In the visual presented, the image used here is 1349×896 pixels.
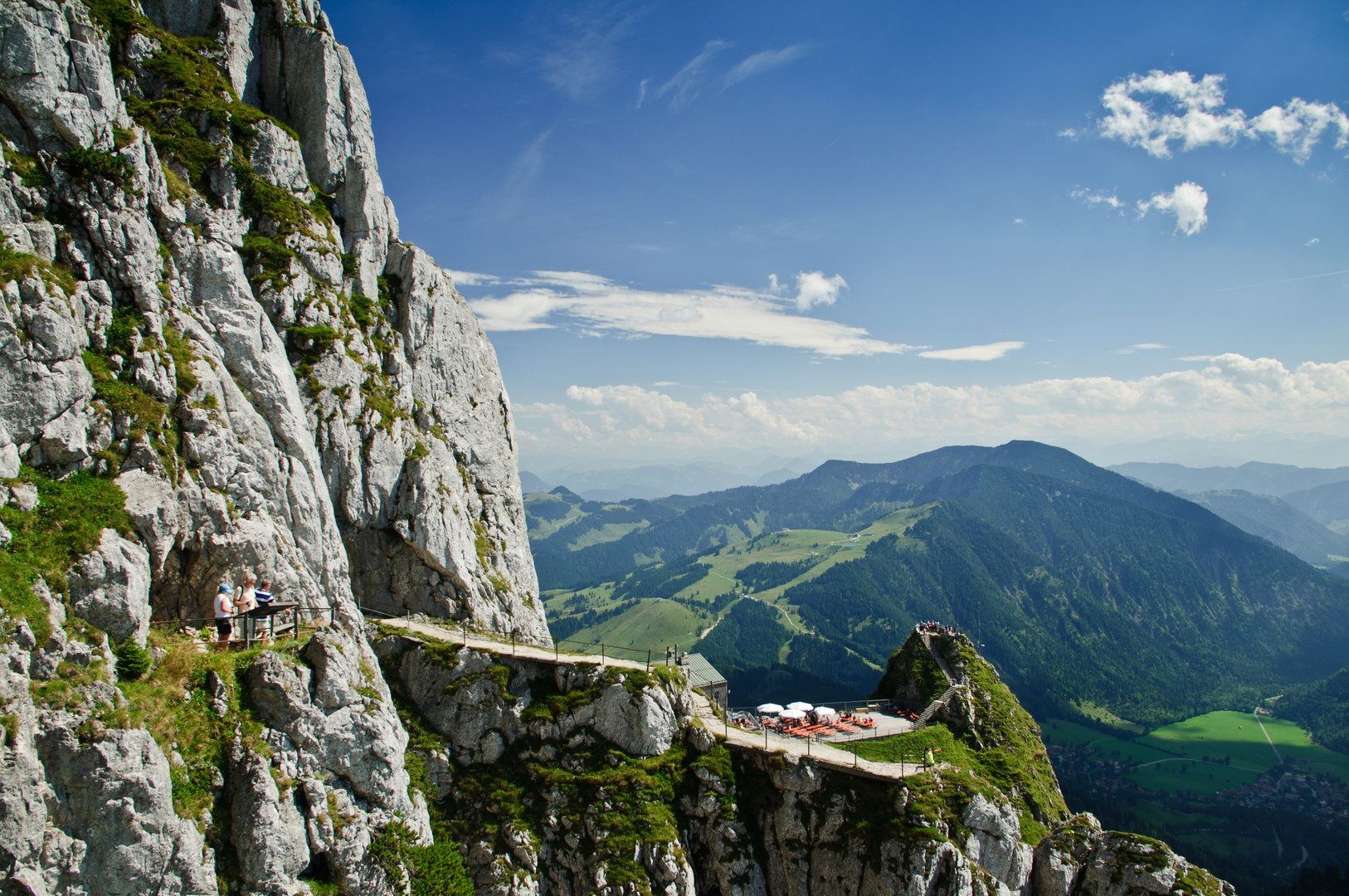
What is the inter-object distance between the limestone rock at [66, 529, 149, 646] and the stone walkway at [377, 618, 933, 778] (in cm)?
1803

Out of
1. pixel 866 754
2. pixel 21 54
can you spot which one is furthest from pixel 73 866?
pixel 866 754

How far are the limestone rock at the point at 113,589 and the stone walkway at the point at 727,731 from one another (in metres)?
18.0

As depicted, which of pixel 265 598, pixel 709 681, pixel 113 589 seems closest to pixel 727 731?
pixel 709 681

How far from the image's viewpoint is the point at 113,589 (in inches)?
931

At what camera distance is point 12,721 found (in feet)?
62.1

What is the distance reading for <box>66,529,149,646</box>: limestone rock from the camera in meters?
23.0

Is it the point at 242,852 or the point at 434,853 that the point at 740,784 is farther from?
the point at 242,852

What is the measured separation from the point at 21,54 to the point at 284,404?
19.3 meters

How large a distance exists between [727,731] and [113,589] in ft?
111

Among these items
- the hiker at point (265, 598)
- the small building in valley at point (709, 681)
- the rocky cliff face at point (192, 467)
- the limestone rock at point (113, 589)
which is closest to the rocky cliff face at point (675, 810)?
the rocky cliff face at point (192, 467)

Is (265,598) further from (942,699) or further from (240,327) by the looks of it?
(942,699)

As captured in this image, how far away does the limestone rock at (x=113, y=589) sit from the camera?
2297cm

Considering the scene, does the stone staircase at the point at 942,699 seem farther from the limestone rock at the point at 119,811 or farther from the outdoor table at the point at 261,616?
the limestone rock at the point at 119,811

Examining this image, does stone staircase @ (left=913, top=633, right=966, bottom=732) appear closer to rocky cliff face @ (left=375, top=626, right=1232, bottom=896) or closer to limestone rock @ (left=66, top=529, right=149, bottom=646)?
rocky cliff face @ (left=375, top=626, right=1232, bottom=896)
